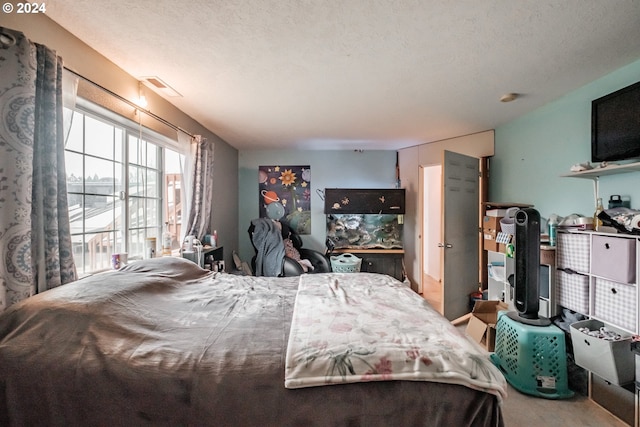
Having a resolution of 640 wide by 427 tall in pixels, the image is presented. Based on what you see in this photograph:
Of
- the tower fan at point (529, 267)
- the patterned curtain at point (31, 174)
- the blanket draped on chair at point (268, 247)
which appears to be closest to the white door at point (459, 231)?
the tower fan at point (529, 267)

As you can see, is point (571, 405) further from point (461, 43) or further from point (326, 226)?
point (326, 226)

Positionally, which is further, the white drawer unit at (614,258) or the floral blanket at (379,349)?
the white drawer unit at (614,258)

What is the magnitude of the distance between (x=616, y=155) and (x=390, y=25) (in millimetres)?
1809

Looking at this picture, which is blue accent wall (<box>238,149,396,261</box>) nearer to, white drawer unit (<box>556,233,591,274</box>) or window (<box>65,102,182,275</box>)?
window (<box>65,102,182,275</box>)

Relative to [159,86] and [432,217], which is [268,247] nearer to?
[159,86]

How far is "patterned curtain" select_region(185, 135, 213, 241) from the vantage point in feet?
9.66

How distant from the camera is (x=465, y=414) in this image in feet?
3.32

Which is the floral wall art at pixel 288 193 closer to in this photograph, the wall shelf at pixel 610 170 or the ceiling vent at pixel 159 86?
the ceiling vent at pixel 159 86

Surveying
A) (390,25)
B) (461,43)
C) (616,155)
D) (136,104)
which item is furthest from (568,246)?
(136,104)

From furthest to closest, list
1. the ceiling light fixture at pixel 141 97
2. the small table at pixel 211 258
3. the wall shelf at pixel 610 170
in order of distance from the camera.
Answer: the small table at pixel 211 258 < the ceiling light fixture at pixel 141 97 < the wall shelf at pixel 610 170

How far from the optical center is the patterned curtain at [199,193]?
295 centimetres

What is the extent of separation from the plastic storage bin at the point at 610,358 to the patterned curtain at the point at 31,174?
3.08 meters

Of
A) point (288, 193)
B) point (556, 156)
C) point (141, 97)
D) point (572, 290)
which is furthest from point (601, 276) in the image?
point (288, 193)

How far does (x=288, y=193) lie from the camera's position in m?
4.69
